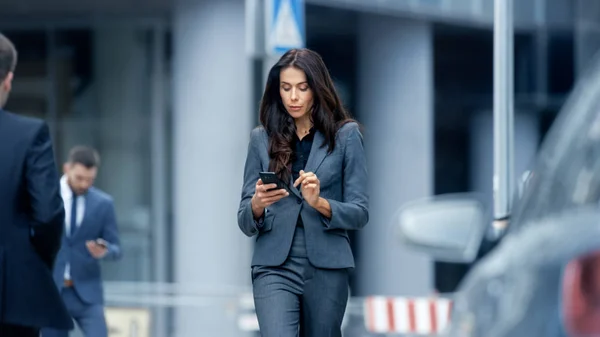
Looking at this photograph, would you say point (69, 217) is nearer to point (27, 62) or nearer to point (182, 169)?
point (182, 169)

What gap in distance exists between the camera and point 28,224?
6.07 metres

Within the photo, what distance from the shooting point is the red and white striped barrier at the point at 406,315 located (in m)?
14.6

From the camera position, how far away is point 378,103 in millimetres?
20531

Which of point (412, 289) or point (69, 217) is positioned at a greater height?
point (69, 217)

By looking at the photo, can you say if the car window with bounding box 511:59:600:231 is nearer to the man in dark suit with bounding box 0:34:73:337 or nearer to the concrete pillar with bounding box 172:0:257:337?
the man in dark suit with bounding box 0:34:73:337

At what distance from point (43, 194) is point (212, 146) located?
A: 37.2 feet

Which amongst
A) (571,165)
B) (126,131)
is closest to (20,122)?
(571,165)

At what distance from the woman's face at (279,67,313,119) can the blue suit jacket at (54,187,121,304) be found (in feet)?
16.0

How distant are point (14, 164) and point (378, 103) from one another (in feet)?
48.3

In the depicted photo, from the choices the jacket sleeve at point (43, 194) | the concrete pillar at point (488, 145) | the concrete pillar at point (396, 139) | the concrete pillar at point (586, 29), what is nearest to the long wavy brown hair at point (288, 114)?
the jacket sleeve at point (43, 194)

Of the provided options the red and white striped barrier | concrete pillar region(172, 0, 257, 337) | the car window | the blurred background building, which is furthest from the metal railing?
the car window

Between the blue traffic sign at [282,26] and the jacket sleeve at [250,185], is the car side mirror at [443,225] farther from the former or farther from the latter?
the blue traffic sign at [282,26]

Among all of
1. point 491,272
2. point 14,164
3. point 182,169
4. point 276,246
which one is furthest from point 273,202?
point 182,169

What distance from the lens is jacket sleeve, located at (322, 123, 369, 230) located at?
19.2 feet
